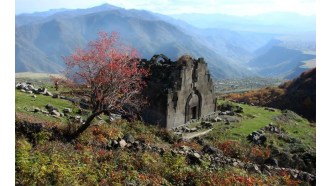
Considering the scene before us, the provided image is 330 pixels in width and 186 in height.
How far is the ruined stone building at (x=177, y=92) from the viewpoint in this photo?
27547mm

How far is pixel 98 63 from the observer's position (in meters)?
16.2

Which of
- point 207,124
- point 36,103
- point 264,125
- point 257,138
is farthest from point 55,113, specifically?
point 264,125

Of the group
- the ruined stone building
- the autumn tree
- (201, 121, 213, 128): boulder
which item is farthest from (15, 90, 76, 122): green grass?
(201, 121, 213, 128): boulder

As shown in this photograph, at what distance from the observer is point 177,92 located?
28266 millimetres

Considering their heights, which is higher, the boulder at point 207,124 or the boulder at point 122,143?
the boulder at point 122,143

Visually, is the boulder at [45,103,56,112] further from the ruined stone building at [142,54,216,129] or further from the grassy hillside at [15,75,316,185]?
the ruined stone building at [142,54,216,129]

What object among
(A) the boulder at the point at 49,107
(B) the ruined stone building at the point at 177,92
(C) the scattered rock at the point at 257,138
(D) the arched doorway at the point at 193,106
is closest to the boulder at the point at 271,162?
(C) the scattered rock at the point at 257,138

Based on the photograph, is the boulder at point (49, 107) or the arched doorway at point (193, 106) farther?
the arched doorway at point (193, 106)

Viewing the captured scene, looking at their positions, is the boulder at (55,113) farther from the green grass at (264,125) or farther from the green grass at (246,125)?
the green grass at (246,125)

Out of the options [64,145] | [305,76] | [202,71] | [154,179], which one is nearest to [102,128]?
[64,145]

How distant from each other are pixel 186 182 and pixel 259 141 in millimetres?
12800

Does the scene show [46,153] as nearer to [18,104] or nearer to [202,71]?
[18,104]

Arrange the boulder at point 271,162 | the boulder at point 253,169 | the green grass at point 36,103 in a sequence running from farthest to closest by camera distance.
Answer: the green grass at point 36,103, the boulder at point 271,162, the boulder at point 253,169

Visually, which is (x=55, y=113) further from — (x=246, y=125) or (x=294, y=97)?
(x=294, y=97)
